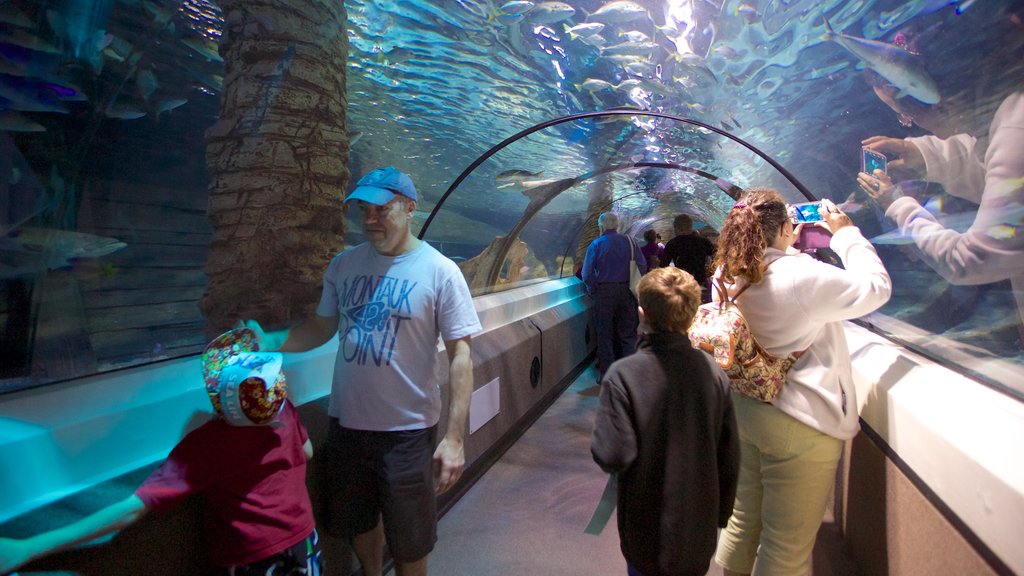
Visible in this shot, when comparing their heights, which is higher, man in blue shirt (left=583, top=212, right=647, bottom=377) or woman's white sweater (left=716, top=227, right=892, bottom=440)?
woman's white sweater (left=716, top=227, right=892, bottom=440)

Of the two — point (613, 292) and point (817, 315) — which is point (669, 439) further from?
point (613, 292)

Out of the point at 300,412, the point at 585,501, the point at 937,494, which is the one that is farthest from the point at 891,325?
the point at 300,412

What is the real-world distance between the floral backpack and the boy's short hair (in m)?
0.19

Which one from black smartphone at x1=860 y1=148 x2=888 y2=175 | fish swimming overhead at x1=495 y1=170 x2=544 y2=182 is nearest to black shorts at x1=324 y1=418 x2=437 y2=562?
black smartphone at x1=860 y1=148 x2=888 y2=175

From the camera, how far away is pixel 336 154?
397 centimetres

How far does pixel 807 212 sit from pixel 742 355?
33.3 inches

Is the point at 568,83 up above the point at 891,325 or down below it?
above

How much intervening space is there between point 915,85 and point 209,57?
23.2 ft

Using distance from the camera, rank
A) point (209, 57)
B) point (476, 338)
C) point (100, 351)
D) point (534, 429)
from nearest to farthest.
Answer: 1. point (476, 338)
2. point (100, 351)
3. point (534, 429)
4. point (209, 57)

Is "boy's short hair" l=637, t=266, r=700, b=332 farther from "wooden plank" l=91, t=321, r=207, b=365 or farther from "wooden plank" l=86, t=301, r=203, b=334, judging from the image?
"wooden plank" l=86, t=301, r=203, b=334

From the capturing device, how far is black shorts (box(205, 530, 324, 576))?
160cm

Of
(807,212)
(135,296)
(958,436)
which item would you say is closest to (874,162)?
(807,212)

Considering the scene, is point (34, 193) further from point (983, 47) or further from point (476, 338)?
point (983, 47)

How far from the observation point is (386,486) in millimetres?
2141
